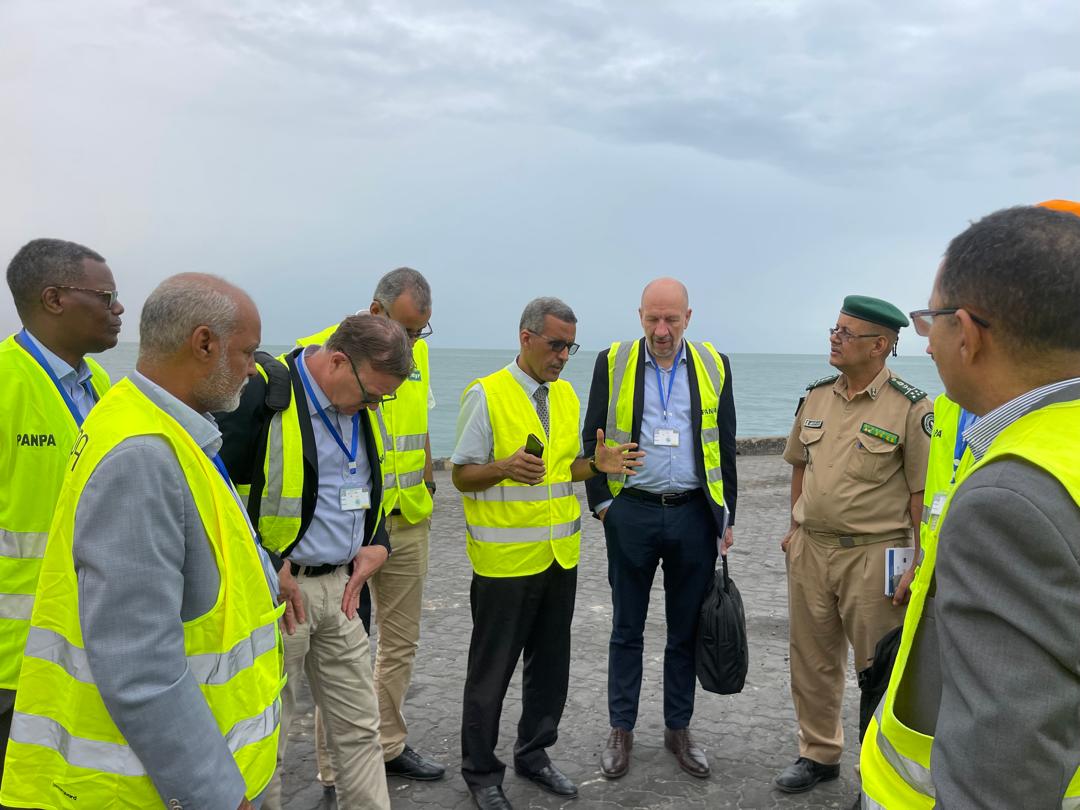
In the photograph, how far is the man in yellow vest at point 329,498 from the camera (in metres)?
3.14

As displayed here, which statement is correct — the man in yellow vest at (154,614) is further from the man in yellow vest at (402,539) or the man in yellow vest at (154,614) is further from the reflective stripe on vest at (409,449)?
A: the reflective stripe on vest at (409,449)

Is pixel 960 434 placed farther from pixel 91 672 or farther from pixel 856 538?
pixel 91 672

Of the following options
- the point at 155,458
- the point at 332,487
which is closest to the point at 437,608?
the point at 332,487

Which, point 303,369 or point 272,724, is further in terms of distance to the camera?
point 303,369

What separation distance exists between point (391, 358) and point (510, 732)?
8.76ft

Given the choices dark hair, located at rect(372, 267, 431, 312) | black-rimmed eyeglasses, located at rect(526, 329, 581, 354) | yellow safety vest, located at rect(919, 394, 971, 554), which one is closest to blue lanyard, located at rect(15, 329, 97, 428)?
dark hair, located at rect(372, 267, 431, 312)

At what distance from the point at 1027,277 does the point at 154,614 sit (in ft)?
6.14

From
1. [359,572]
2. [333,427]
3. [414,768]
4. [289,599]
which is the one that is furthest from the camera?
[414,768]

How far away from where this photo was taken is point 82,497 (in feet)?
6.04

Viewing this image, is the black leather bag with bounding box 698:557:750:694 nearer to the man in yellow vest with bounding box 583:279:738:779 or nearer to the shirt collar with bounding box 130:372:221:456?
the man in yellow vest with bounding box 583:279:738:779

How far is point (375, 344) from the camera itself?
325 centimetres

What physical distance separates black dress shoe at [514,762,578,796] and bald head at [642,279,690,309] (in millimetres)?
2564

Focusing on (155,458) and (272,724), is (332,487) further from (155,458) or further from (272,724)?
(155,458)

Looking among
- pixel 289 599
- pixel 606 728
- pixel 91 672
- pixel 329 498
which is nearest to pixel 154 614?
pixel 91 672
